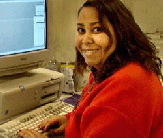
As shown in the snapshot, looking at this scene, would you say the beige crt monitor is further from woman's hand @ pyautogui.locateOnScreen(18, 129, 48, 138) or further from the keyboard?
woman's hand @ pyautogui.locateOnScreen(18, 129, 48, 138)

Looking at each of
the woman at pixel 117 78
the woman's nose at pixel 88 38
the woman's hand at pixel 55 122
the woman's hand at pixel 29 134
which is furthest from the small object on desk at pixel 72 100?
the woman's nose at pixel 88 38

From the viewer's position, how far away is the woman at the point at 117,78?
67 centimetres

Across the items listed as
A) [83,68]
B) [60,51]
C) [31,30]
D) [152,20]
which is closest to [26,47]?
[31,30]

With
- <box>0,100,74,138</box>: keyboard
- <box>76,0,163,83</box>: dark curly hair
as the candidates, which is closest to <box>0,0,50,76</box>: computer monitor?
<box>0,100,74,138</box>: keyboard

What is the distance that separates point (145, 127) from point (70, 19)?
1.19m

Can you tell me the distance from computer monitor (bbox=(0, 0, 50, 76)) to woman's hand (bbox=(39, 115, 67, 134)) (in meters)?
0.32

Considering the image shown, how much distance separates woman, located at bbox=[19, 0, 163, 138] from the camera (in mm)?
670

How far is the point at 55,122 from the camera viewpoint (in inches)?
44.0

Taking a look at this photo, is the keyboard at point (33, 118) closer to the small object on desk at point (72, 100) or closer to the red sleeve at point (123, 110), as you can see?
the small object on desk at point (72, 100)

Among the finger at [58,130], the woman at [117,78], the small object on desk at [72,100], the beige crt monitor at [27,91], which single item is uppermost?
the woman at [117,78]

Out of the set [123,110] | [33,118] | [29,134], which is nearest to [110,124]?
[123,110]

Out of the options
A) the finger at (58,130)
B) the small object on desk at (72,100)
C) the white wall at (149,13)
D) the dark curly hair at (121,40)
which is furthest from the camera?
the white wall at (149,13)

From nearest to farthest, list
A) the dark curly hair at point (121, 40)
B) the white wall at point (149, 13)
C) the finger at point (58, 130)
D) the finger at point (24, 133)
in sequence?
the dark curly hair at point (121, 40) < the finger at point (24, 133) < the finger at point (58, 130) < the white wall at point (149, 13)

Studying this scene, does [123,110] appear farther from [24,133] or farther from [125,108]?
[24,133]
